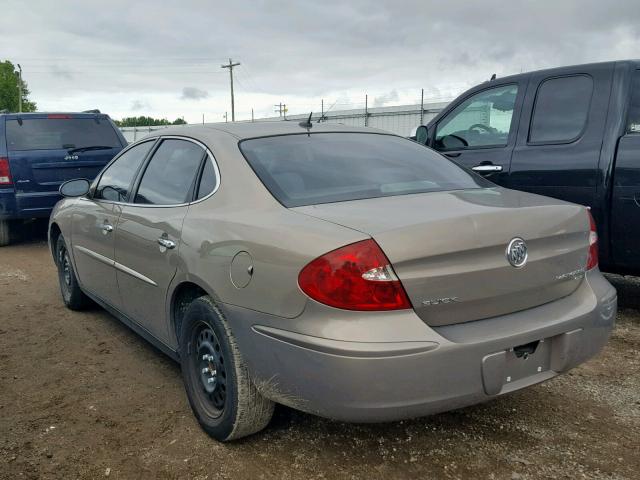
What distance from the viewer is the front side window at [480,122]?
516 centimetres

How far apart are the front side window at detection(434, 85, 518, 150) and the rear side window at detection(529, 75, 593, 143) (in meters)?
0.24

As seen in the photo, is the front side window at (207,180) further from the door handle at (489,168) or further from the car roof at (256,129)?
the door handle at (489,168)

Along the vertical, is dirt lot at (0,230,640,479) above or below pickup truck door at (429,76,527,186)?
below

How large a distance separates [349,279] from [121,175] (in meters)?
2.56

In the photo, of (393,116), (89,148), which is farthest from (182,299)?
(393,116)

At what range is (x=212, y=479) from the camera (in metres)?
2.56

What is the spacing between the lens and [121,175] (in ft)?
13.8

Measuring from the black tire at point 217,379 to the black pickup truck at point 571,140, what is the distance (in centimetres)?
303

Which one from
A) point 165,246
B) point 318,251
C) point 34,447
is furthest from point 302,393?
point 34,447

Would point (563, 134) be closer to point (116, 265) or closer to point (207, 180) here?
point (207, 180)

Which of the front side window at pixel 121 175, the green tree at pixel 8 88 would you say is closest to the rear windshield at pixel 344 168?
the front side window at pixel 121 175

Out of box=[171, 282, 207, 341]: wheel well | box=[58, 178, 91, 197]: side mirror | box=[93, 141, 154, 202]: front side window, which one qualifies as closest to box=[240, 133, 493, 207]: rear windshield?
box=[171, 282, 207, 341]: wheel well

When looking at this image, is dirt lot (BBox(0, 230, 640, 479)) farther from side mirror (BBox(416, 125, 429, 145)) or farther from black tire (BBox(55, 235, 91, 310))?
side mirror (BBox(416, 125, 429, 145))

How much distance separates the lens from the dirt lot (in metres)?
2.62
